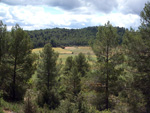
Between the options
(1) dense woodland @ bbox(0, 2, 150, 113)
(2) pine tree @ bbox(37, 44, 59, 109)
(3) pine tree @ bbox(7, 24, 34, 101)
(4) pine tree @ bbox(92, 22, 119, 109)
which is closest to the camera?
(1) dense woodland @ bbox(0, 2, 150, 113)

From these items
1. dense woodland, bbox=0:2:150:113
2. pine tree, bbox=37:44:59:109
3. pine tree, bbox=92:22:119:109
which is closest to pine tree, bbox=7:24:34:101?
dense woodland, bbox=0:2:150:113

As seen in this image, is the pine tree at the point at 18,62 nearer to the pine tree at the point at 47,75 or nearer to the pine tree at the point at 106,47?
the pine tree at the point at 47,75

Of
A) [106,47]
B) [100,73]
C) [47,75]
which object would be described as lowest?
[47,75]

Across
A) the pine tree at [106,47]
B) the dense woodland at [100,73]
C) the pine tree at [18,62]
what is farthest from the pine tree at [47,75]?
the pine tree at [106,47]

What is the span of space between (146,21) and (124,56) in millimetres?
3710

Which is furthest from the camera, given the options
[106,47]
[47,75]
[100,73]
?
[47,75]

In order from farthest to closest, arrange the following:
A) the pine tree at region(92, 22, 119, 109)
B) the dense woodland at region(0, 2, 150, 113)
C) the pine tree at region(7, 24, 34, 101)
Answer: the pine tree at region(7, 24, 34, 101) < the pine tree at region(92, 22, 119, 109) < the dense woodland at region(0, 2, 150, 113)

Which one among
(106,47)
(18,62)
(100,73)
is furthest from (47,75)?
(106,47)

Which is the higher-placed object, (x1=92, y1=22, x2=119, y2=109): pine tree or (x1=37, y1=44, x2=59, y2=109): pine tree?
(x1=92, y1=22, x2=119, y2=109): pine tree

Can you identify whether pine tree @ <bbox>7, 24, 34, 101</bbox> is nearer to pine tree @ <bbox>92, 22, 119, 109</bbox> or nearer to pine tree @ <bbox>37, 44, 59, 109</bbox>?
pine tree @ <bbox>37, 44, 59, 109</bbox>

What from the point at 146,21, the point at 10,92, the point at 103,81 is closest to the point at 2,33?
the point at 10,92

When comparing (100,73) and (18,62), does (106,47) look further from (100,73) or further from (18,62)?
(18,62)

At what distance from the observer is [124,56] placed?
13906 millimetres

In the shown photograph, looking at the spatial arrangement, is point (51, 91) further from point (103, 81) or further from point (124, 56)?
point (124, 56)
